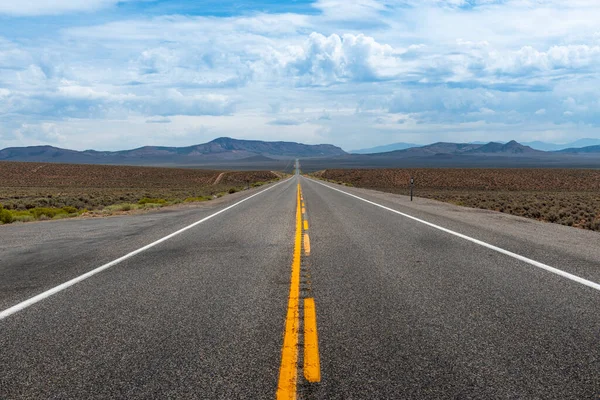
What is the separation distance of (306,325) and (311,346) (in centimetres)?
54

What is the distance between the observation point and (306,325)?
4438 mm

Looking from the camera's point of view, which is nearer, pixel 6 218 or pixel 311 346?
pixel 311 346

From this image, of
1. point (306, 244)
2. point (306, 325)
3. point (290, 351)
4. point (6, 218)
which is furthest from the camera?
point (6, 218)

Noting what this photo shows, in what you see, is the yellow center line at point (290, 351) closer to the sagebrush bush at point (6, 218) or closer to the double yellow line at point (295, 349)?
the double yellow line at point (295, 349)

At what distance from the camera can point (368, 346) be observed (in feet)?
12.7

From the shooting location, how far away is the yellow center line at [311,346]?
11.1 feet

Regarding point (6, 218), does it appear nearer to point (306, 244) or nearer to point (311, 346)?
point (306, 244)

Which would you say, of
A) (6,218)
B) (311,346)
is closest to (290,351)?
(311,346)

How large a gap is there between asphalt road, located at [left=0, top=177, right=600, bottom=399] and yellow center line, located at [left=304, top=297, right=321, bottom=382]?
49 millimetres

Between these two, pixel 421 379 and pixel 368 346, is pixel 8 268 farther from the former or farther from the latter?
pixel 421 379

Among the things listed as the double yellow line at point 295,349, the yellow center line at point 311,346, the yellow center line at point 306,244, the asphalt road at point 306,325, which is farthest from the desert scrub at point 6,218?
the yellow center line at point 311,346

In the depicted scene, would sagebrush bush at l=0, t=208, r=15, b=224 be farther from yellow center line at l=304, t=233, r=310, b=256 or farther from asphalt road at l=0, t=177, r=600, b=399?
yellow center line at l=304, t=233, r=310, b=256

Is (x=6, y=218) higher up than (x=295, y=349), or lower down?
lower down

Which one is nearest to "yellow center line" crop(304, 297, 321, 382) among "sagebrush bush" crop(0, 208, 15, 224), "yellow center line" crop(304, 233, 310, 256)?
"yellow center line" crop(304, 233, 310, 256)
